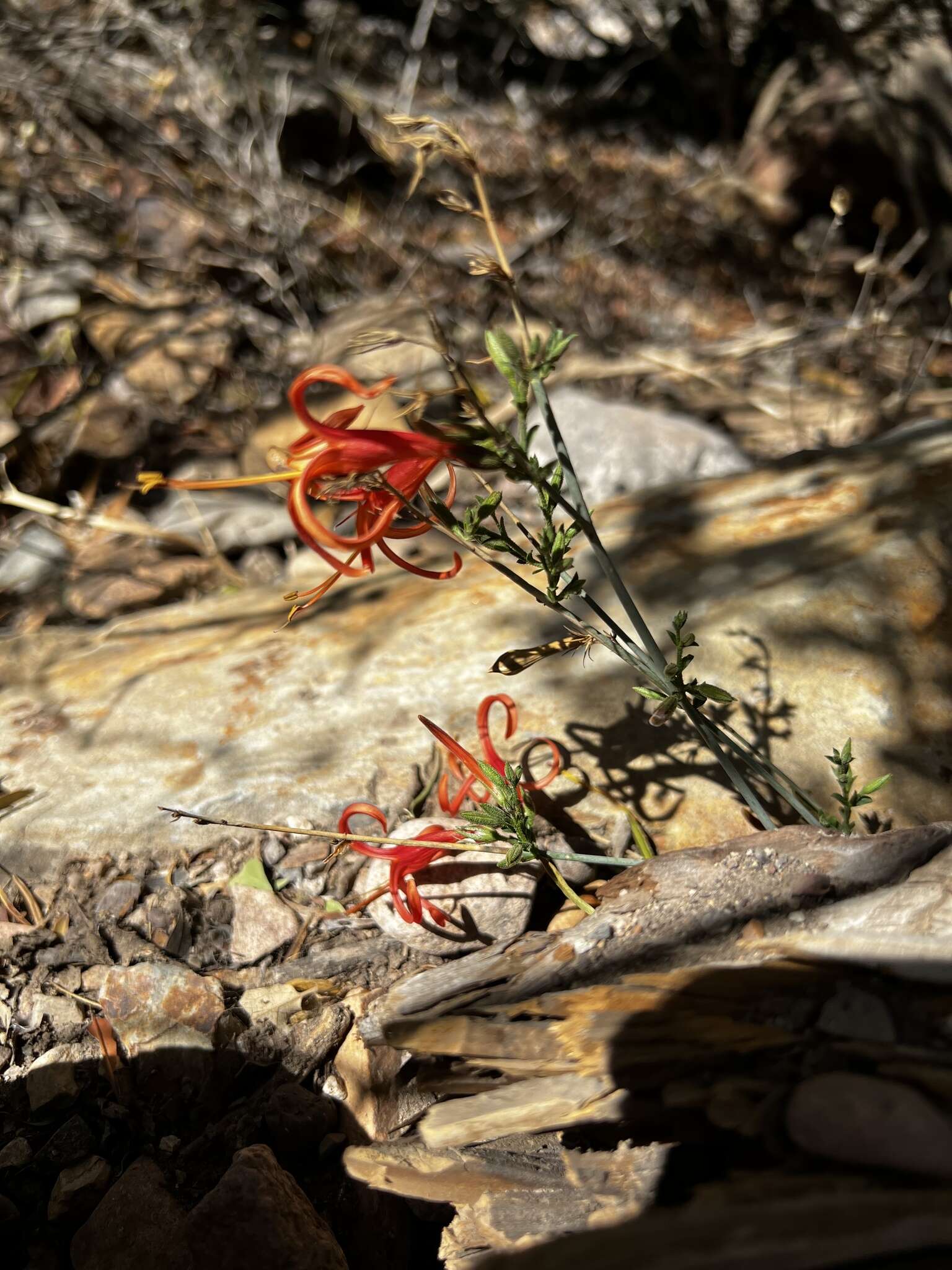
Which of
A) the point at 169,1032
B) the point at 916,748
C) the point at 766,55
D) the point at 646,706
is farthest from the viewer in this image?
the point at 766,55

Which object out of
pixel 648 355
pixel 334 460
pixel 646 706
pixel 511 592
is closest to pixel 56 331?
pixel 648 355

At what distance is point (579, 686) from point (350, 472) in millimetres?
1114

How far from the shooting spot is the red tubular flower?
1713 millimetres

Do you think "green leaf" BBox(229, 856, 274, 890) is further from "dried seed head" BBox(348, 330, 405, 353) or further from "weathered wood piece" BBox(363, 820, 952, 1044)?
"dried seed head" BBox(348, 330, 405, 353)

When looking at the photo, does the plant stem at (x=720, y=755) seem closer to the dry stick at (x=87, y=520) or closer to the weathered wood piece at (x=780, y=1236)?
the weathered wood piece at (x=780, y=1236)

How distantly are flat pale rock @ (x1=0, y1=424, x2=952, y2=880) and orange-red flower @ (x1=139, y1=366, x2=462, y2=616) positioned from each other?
34.3 inches

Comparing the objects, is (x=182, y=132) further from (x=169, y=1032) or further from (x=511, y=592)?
(x=169, y=1032)

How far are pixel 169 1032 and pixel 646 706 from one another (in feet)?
3.68

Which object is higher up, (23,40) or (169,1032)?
(23,40)

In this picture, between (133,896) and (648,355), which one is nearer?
(133,896)

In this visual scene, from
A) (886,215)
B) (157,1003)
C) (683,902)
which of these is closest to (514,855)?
(683,902)

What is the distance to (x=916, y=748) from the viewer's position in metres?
1.89

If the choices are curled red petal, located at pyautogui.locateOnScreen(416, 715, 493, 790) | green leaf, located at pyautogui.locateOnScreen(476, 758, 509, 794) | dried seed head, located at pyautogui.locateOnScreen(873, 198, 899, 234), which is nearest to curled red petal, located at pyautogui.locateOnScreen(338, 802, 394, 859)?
curled red petal, located at pyautogui.locateOnScreen(416, 715, 493, 790)

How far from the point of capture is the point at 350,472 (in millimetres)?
1146
